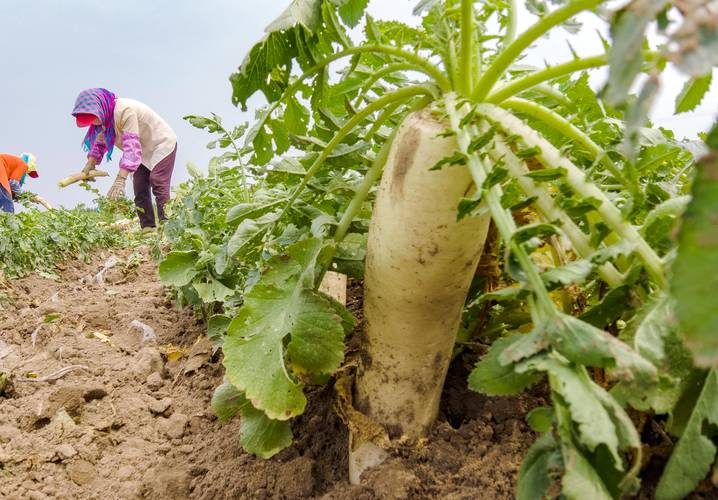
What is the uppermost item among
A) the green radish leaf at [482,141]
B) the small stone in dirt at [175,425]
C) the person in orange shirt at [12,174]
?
the person in orange shirt at [12,174]

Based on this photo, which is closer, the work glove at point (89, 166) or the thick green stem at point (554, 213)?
the thick green stem at point (554, 213)

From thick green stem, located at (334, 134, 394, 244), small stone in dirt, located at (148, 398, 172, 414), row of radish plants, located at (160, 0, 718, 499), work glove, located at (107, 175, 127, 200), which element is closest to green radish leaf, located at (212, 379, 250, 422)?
row of radish plants, located at (160, 0, 718, 499)

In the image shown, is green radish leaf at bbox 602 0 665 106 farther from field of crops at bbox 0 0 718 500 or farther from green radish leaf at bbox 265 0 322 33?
green radish leaf at bbox 265 0 322 33

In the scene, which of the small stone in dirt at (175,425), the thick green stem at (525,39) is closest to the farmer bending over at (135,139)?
the small stone in dirt at (175,425)

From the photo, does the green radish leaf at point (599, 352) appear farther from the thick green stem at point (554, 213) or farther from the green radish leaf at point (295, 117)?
the green radish leaf at point (295, 117)

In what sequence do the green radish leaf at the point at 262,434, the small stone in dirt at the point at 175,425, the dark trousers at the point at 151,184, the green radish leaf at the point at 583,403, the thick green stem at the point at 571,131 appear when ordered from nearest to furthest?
the green radish leaf at the point at 583,403 < the thick green stem at the point at 571,131 < the green radish leaf at the point at 262,434 < the small stone in dirt at the point at 175,425 < the dark trousers at the point at 151,184

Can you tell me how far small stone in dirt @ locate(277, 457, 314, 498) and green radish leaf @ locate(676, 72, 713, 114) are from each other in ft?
3.48

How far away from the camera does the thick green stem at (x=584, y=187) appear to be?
721 millimetres

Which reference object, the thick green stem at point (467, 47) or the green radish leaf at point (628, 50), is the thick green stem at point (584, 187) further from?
the green radish leaf at point (628, 50)

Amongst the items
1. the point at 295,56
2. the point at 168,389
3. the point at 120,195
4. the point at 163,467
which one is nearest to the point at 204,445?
the point at 163,467

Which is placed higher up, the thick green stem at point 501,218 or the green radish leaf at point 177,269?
the thick green stem at point 501,218

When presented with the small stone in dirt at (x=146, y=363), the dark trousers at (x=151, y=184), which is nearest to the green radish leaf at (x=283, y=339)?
the small stone in dirt at (x=146, y=363)

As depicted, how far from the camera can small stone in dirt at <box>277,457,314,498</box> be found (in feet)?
3.92

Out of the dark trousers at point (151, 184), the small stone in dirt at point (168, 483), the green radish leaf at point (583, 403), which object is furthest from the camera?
the dark trousers at point (151, 184)
